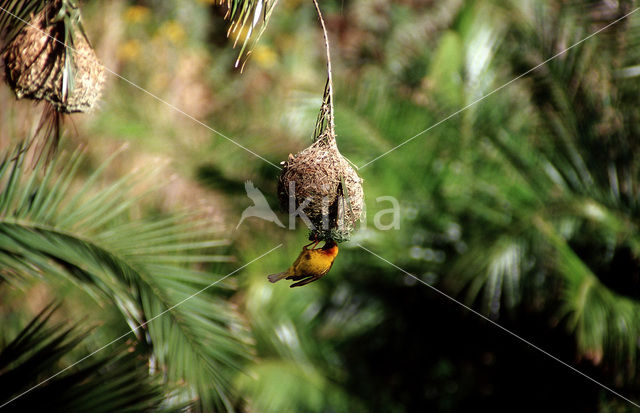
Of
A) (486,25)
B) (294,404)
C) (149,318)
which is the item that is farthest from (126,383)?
(486,25)

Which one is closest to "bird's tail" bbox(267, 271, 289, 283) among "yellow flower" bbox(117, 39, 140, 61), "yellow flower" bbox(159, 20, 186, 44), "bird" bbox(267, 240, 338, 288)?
"bird" bbox(267, 240, 338, 288)

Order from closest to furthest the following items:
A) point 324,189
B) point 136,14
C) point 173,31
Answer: point 324,189
point 136,14
point 173,31

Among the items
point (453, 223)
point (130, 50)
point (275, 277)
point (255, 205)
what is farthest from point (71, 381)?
point (130, 50)

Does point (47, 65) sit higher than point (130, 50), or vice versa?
point (130, 50)

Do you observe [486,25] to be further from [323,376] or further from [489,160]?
[323,376]

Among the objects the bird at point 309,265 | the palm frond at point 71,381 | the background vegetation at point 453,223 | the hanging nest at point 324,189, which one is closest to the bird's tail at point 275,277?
the bird at point 309,265

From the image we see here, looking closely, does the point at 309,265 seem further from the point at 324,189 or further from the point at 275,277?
the point at 324,189

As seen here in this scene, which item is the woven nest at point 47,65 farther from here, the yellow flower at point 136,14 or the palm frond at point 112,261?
the yellow flower at point 136,14
